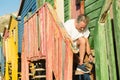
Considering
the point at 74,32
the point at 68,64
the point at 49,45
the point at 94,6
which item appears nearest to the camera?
the point at 68,64

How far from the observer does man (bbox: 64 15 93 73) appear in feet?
16.7

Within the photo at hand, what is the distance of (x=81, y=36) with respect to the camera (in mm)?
5441

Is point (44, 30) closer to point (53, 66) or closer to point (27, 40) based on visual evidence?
point (53, 66)

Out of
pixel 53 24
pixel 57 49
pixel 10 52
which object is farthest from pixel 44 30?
pixel 10 52

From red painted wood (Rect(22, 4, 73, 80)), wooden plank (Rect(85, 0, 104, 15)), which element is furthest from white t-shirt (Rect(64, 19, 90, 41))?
wooden plank (Rect(85, 0, 104, 15))

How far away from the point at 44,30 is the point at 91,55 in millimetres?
1172

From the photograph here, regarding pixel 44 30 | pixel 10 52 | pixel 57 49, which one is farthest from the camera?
pixel 10 52

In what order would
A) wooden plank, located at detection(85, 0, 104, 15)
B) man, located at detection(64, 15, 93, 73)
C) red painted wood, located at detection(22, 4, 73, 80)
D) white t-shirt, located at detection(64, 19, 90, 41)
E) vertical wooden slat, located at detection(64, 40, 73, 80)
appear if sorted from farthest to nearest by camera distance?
wooden plank, located at detection(85, 0, 104, 15) < white t-shirt, located at detection(64, 19, 90, 41) < man, located at detection(64, 15, 93, 73) < red painted wood, located at detection(22, 4, 73, 80) < vertical wooden slat, located at detection(64, 40, 73, 80)

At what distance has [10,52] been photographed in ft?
41.9

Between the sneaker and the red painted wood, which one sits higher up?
the red painted wood

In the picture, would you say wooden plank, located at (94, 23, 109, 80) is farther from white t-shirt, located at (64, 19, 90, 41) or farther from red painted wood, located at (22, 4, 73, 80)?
white t-shirt, located at (64, 19, 90, 41)

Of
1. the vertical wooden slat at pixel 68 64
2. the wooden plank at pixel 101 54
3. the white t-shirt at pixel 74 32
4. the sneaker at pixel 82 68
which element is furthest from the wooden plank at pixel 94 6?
the wooden plank at pixel 101 54

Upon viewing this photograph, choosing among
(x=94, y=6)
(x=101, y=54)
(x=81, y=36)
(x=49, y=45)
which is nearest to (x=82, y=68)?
(x=81, y=36)

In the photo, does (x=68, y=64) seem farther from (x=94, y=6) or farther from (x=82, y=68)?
(x=94, y=6)
